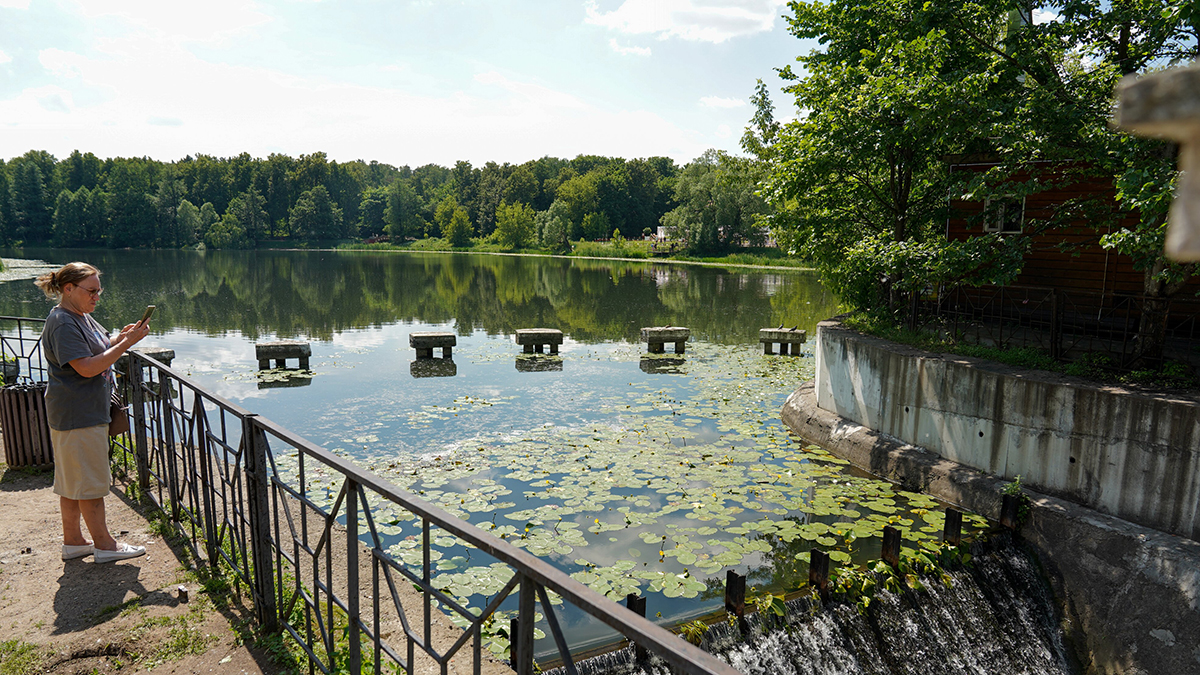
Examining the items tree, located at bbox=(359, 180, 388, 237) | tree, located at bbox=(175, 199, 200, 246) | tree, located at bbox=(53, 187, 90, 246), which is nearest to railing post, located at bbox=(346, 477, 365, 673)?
tree, located at bbox=(175, 199, 200, 246)

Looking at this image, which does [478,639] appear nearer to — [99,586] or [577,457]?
[99,586]

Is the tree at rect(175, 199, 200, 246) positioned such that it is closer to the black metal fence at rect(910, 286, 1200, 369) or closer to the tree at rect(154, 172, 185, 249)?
the tree at rect(154, 172, 185, 249)

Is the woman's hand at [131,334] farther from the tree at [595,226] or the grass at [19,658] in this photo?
the tree at [595,226]

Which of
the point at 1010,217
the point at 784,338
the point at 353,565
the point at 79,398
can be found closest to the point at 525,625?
the point at 353,565

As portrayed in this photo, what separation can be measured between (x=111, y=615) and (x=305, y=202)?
399 ft

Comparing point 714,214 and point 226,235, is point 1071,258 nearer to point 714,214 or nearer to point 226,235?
point 714,214

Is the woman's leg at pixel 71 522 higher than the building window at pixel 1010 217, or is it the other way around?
the building window at pixel 1010 217

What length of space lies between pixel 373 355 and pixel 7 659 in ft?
53.7

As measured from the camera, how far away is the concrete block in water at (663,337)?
20.7 metres

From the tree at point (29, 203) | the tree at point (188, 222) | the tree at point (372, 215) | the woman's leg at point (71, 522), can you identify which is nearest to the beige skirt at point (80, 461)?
the woman's leg at point (71, 522)

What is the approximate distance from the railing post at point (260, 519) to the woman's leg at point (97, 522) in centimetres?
155

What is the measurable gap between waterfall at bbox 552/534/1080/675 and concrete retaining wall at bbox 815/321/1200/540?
4.04 ft

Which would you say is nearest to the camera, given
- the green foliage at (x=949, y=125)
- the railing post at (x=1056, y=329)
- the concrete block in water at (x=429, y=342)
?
the green foliage at (x=949, y=125)

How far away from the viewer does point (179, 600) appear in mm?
4707
